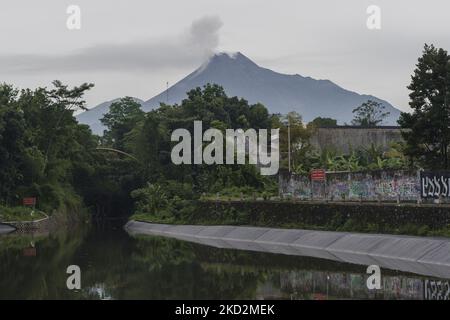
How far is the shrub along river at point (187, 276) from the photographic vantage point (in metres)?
31.8

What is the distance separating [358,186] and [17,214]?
35.7 meters

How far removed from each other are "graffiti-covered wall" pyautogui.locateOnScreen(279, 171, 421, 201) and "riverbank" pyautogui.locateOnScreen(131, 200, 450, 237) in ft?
5.88

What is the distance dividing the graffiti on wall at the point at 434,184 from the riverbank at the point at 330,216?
3.62 ft

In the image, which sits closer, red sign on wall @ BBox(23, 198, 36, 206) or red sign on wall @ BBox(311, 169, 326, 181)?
red sign on wall @ BBox(311, 169, 326, 181)

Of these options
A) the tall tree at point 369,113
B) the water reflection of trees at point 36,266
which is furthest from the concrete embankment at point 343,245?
the tall tree at point 369,113

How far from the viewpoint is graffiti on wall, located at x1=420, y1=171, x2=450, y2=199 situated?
45125 millimetres

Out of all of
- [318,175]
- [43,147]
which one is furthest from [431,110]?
[43,147]

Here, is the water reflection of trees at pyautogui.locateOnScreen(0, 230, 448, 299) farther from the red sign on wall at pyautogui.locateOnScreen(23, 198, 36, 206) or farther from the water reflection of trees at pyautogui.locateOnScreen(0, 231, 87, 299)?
the red sign on wall at pyautogui.locateOnScreen(23, 198, 36, 206)

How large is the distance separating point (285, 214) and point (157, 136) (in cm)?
3896

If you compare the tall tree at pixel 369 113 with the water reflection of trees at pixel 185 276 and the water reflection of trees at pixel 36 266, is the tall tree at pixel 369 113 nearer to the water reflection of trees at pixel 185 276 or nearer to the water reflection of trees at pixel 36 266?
the water reflection of trees at pixel 36 266

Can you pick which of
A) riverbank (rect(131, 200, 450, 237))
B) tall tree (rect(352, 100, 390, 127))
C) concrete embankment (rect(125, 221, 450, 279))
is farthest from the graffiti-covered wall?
tall tree (rect(352, 100, 390, 127))
